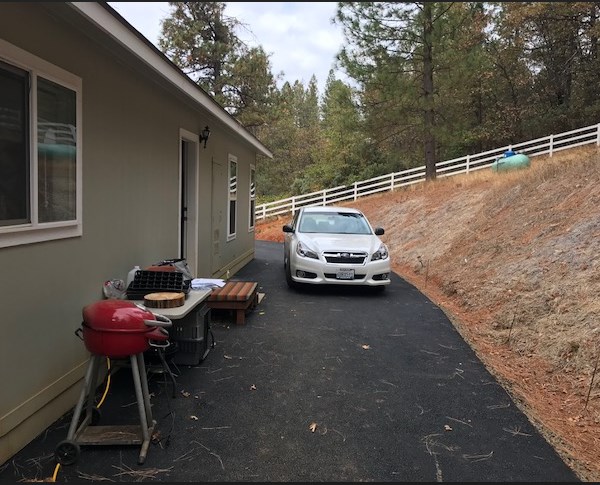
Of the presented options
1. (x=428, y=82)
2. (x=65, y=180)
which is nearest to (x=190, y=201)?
(x=65, y=180)

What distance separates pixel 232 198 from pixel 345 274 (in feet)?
11.9

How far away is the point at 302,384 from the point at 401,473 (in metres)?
1.46

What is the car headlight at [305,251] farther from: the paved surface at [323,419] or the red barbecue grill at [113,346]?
the red barbecue grill at [113,346]

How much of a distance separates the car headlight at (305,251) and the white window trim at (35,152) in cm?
456

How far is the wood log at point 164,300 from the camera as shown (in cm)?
368

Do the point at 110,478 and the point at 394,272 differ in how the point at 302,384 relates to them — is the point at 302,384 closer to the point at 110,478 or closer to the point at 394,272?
the point at 110,478

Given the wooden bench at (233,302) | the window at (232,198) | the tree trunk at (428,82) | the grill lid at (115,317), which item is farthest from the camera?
the tree trunk at (428,82)

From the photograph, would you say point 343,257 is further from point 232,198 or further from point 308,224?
point 232,198

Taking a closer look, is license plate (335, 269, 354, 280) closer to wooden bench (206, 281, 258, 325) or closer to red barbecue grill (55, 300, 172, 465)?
wooden bench (206, 281, 258, 325)

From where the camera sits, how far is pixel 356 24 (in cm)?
1730

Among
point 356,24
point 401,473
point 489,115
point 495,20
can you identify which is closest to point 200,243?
point 401,473

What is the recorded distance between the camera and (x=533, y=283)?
630 centimetres

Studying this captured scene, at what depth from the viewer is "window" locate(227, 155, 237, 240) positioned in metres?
9.77

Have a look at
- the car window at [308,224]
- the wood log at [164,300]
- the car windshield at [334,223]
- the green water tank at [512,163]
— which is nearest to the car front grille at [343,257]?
the car windshield at [334,223]
